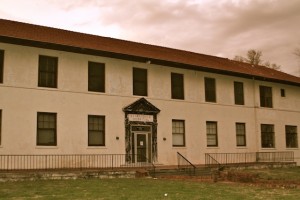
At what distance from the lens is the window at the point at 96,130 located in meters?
23.3

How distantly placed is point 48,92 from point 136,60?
19.3 ft

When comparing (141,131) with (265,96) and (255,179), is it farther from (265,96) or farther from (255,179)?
(265,96)

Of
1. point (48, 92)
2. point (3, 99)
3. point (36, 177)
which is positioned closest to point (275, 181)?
point (36, 177)

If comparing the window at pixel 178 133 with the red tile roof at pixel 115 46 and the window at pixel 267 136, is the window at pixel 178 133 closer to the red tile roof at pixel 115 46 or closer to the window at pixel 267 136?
the red tile roof at pixel 115 46

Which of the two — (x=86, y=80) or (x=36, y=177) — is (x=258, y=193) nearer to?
(x=36, y=177)

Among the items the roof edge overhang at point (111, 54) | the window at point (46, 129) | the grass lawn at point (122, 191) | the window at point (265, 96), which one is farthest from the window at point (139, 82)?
the window at point (265, 96)

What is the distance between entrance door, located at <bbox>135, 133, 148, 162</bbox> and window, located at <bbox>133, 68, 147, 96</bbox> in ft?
8.35

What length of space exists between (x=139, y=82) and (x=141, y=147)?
3.91 m

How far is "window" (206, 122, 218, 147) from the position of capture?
92.9ft

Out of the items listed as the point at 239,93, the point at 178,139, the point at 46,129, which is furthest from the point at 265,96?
the point at 46,129

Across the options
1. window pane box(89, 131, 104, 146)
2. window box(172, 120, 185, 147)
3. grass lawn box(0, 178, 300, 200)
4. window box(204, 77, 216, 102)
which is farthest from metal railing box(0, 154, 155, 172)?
window box(204, 77, 216, 102)

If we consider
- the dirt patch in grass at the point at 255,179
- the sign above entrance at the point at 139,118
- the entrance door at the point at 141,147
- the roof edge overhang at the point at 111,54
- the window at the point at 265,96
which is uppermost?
the roof edge overhang at the point at 111,54

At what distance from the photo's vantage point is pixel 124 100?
2467 centimetres

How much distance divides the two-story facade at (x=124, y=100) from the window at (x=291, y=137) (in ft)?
1.16
